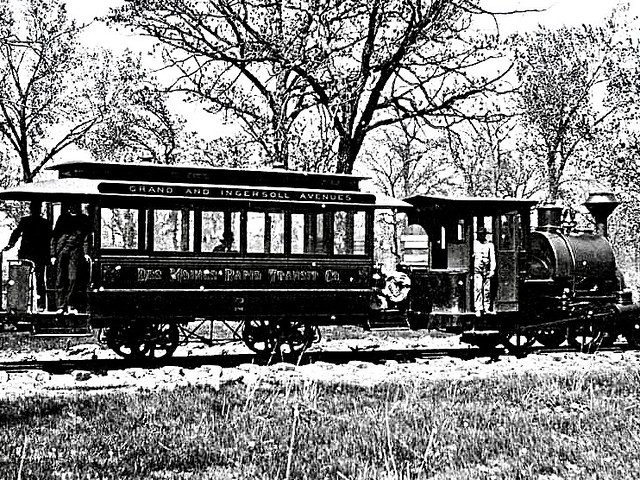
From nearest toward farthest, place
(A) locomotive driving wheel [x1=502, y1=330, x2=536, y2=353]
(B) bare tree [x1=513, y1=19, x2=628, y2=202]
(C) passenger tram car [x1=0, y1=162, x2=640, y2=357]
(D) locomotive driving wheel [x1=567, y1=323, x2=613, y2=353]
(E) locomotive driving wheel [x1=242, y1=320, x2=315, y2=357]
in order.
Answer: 1. (C) passenger tram car [x1=0, y1=162, x2=640, y2=357]
2. (E) locomotive driving wheel [x1=242, y1=320, x2=315, y2=357]
3. (A) locomotive driving wheel [x1=502, y1=330, x2=536, y2=353]
4. (D) locomotive driving wheel [x1=567, y1=323, x2=613, y2=353]
5. (B) bare tree [x1=513, y1=19, x2=628, y2=202]

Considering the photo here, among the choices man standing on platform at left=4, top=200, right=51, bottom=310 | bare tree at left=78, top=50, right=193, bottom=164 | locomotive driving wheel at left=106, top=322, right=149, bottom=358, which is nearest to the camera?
man standing on platform at left=4, top=200, right=51, bottom=310

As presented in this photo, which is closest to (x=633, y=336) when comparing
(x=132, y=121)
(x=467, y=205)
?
(x=467, y=205)

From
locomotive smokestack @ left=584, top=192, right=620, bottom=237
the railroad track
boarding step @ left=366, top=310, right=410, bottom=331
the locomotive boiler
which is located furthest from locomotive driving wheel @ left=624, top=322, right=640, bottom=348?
boarding step @ left=366, top=310, right=410, bottom=331

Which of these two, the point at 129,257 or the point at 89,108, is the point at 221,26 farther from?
the point at 89,108

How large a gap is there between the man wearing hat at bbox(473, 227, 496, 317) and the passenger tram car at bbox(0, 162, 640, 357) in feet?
0.40

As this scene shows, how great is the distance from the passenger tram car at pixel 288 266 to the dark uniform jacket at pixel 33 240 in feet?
1.13

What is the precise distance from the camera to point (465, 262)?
14.7 m

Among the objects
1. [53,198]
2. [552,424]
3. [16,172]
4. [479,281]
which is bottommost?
[552,424]

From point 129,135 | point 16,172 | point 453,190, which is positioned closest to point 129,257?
point 129,135

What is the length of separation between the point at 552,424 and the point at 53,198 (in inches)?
302

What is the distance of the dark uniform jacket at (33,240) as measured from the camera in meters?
12.8

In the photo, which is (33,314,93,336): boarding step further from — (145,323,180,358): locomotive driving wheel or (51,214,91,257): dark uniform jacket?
(145,323,180,358): locomotive driving wheel

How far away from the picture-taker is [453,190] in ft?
197

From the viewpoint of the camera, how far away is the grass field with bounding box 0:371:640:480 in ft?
20.9
